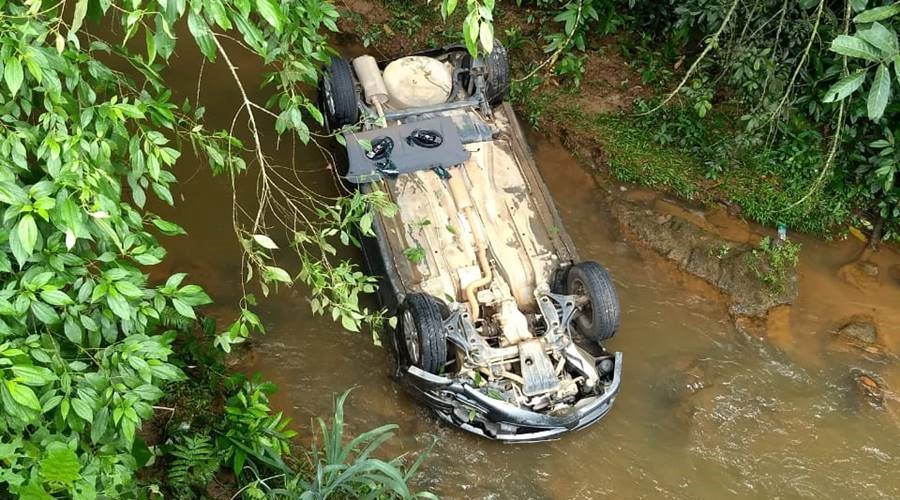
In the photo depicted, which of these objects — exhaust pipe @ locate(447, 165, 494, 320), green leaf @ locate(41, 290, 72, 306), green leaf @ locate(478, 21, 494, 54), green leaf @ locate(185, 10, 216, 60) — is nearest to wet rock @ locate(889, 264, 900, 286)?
exhaust pipe @ locate(447, 165, 494, 320)

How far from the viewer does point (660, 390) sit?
5.78 meters

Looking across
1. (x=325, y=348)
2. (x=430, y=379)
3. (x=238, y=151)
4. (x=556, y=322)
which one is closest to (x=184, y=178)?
(x=238, y=151)

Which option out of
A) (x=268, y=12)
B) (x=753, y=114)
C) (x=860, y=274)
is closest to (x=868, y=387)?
(x=860, y=274)

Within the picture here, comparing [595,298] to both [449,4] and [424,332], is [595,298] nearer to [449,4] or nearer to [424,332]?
[424,332]

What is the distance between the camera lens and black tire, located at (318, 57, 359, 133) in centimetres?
617

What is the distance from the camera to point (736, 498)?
521cm

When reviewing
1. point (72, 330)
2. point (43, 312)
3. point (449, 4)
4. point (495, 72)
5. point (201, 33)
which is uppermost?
point (449, 4)

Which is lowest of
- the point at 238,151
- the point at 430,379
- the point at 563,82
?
the point at 430,379

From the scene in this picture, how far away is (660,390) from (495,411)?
163 centimetres

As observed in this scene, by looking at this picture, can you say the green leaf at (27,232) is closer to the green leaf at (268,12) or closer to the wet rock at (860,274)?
the green leaf at (268,12)

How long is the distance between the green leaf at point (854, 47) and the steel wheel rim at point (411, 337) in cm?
305

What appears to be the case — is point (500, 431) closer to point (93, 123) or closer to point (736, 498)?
point (736, 498)

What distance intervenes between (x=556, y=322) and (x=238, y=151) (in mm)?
3169

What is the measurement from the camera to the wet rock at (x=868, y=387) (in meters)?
5.75
